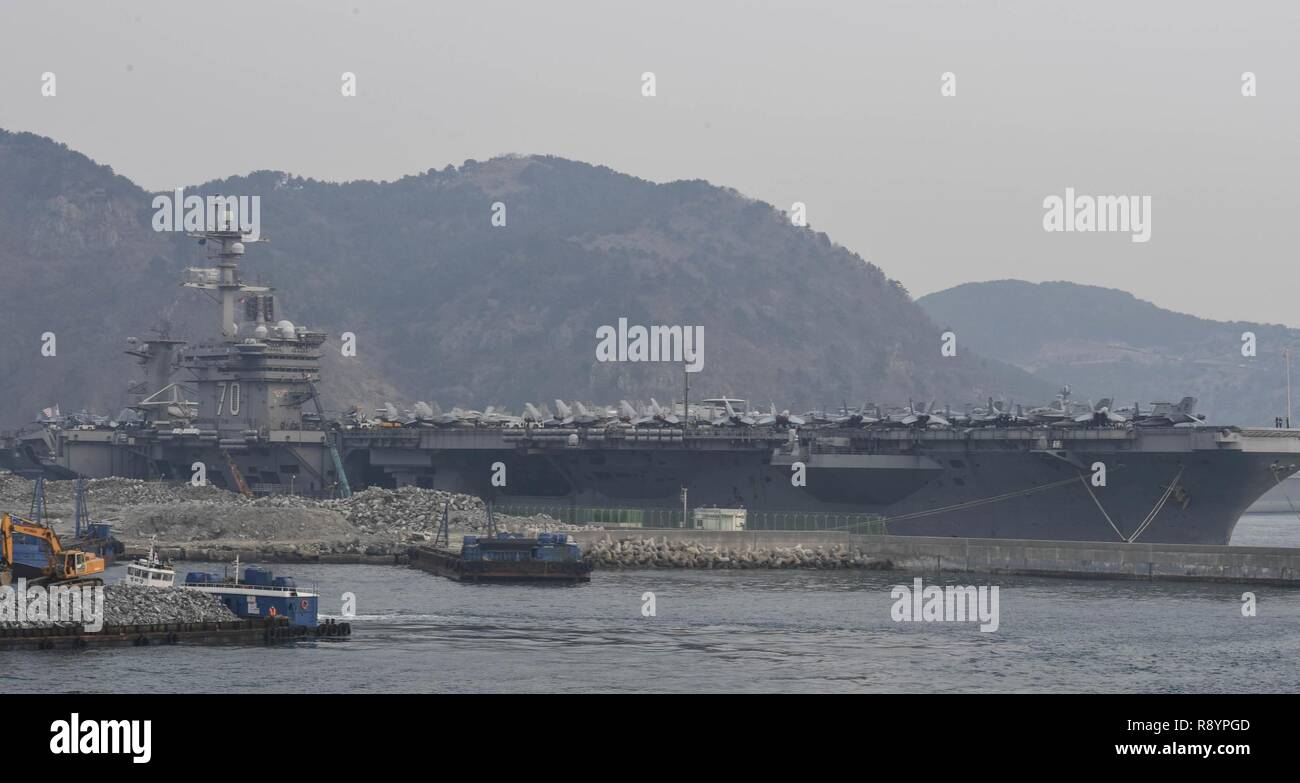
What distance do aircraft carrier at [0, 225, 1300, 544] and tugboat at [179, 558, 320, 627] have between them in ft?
76.4

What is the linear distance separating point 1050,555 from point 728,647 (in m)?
17.4

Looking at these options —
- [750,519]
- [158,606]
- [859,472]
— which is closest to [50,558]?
[158,606]

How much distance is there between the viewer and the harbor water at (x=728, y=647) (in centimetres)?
2877

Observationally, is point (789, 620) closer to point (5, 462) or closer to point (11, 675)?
point (11, 675)

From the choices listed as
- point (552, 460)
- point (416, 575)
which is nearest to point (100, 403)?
point (552, 460)

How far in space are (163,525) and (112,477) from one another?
1353 centimetres

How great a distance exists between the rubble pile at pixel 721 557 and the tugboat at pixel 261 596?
53.5 ft

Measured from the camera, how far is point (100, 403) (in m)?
188

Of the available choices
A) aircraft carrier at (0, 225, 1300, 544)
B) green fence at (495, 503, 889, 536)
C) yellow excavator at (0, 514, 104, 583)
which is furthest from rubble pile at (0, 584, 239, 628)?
aircraft carrier at (0, 225, 1300, 544)

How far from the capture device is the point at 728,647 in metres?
33.1

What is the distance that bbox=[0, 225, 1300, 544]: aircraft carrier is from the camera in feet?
167

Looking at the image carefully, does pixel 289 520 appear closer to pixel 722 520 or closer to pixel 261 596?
pixel 722 520

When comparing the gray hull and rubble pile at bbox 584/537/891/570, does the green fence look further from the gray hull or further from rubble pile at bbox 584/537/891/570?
rubble pile at bbox 584/537/891/570
